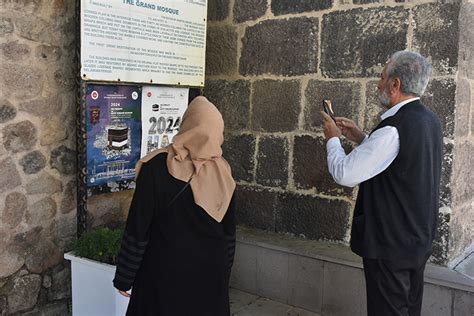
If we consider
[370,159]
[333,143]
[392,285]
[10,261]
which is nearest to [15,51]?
[10,261]

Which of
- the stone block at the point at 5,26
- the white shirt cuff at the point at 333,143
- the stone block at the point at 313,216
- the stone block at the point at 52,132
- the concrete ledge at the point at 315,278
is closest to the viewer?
the white shirt cuff at the point at 333,143

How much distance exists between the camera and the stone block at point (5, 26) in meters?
3.08

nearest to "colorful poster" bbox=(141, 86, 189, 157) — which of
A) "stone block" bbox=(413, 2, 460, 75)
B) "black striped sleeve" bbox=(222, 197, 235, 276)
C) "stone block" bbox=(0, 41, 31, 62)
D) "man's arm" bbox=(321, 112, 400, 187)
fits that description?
"stone block" bbox=(0, 41, 31, 62)

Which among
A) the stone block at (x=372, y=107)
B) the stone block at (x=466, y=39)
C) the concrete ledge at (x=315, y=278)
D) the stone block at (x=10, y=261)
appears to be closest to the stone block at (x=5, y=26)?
the stone block at (x=10, y=261)

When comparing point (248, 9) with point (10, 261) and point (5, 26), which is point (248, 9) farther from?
point (10, 261)

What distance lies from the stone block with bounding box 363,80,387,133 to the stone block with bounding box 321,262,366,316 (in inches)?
40.7

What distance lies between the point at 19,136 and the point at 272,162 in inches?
76.8

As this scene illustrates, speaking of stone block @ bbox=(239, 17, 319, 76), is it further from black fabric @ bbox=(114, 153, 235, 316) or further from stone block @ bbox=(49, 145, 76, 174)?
black fabric @ bbox=(114, 153, 235, 316)

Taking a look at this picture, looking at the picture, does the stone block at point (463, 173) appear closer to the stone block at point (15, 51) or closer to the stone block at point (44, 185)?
the stone block at point (44, 185)

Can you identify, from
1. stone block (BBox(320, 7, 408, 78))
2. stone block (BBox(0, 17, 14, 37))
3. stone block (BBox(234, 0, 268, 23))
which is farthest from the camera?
stone block (BBox(234, 0, 268, 23))

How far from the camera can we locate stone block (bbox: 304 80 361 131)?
3.75 m

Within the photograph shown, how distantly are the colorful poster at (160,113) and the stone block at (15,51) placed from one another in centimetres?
89

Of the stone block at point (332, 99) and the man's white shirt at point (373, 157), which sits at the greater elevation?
the stone block at point (332, 99)

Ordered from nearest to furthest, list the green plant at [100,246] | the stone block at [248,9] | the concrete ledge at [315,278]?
the concrete ledge at [315,278] < the green plant at [100,246] < the stone block at [248,9]
